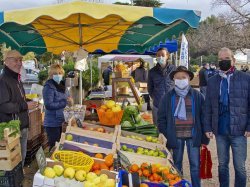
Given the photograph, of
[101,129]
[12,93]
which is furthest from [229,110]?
[12,93]

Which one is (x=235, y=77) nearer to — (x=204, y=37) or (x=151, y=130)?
(x=151, y=130)

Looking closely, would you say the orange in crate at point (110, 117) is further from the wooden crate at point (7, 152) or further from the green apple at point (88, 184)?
the green apple at point (88, 184)

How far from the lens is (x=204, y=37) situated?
4359 cm

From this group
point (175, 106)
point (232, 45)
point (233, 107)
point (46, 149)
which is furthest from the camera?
point (232, 45)

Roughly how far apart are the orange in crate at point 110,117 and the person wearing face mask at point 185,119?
0.70 meters

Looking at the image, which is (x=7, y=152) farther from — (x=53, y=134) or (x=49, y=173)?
(x=53, y=134)

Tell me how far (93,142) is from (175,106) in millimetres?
1103

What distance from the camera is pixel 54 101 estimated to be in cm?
599

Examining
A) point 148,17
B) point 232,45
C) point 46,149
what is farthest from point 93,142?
point 232,45

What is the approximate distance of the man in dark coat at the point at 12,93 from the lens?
15.6 feet

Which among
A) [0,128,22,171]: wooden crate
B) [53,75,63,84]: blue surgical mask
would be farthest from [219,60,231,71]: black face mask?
[53,75,63,84]: blue surgical mask

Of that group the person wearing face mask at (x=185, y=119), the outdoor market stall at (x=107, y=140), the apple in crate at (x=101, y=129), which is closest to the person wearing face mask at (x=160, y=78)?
the outdoor market stall at (x=107, y=140)

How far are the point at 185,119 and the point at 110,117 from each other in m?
1.02

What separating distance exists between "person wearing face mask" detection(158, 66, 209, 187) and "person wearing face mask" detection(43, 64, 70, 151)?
1.95m
